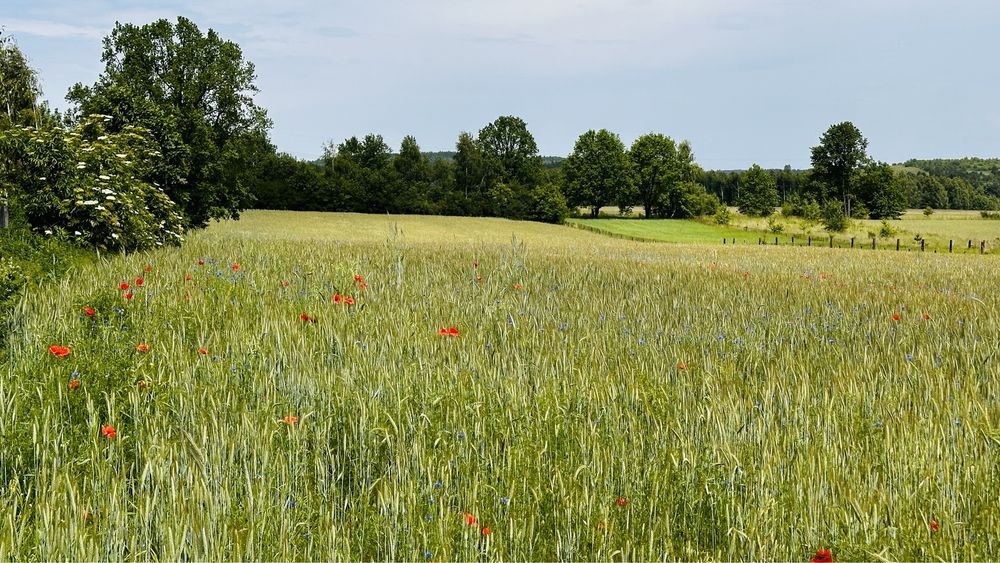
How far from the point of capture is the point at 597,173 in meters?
91.1

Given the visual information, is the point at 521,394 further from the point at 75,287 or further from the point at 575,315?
the point at 75,287

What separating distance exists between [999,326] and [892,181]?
9878 cm

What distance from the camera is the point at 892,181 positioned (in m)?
93.3

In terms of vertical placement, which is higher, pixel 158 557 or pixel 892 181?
pixel 892 181

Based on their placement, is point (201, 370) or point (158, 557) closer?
point (158, 557)

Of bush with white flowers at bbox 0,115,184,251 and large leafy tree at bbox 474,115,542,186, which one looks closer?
bush with white flowers at bbox 0,115,184,251

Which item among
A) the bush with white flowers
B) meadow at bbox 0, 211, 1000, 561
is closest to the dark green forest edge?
the bush with white flowers

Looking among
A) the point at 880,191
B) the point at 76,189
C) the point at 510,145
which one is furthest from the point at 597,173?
the point at 76,189

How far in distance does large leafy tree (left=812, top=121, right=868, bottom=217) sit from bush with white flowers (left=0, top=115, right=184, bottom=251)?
96730 millimetres

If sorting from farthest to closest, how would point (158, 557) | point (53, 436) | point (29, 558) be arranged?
1. point (53, 436)
2. point (158, 557)
3. point (29, 558)

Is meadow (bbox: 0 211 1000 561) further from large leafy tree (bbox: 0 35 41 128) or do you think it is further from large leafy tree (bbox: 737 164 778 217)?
large leafy tree (bbox: 737 164 778 217)

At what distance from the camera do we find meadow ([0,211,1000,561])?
2.83 meters

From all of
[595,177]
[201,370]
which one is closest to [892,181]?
[595,177]

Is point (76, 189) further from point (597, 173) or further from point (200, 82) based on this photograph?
point (597, 173)
